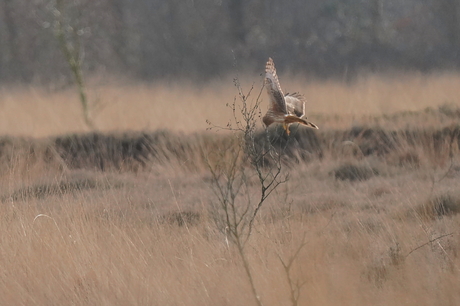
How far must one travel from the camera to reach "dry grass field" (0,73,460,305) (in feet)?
14.1

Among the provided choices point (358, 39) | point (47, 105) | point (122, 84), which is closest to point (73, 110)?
point (47, 105)

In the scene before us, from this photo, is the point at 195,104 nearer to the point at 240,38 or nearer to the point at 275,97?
the point at 275,97

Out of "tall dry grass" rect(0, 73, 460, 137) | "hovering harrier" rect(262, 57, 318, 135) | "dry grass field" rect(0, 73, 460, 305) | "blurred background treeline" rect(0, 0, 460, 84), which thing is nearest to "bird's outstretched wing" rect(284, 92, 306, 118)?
"hovering harrier" rect(262, 57, 318, 135)

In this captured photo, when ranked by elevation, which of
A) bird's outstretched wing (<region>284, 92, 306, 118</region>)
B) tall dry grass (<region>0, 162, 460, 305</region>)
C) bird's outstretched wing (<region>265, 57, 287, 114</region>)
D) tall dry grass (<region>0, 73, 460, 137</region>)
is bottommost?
tall dry grass (<region>0, 73, 460, 137</region>)

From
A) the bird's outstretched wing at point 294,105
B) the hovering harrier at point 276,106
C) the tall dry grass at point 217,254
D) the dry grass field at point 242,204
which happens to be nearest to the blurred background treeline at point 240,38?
the dry grass field at point 242,204

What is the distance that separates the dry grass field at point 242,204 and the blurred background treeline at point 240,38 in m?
11.9

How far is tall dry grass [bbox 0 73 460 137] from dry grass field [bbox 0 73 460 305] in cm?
10

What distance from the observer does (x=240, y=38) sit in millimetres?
24766

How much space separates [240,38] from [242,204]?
1895 centimetres

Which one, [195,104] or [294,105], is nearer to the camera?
[294,105]

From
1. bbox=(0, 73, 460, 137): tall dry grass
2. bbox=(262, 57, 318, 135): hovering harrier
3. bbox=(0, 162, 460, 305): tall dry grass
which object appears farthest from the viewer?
bbox=(0, 73, 460, 137): tall dry grass

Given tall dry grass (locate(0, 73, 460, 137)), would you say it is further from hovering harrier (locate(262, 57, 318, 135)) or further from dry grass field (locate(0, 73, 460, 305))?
hovering harrier (locate(262, 57, 318, 135))

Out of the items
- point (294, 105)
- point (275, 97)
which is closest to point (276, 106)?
point (275, 97)

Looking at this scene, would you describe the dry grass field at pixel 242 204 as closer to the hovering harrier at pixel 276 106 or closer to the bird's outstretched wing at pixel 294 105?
the bird's outstretched wing at pixel 294 105
